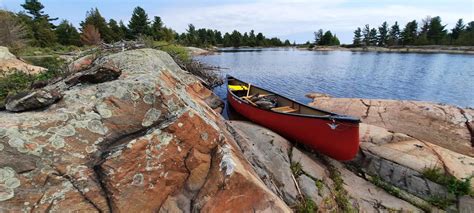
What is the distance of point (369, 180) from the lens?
6.40 m

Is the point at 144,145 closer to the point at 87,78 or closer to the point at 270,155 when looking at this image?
the point at 87,78

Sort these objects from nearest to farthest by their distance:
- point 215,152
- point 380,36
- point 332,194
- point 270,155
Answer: point 215,152, point 332,194, point 270,155, point 380,36

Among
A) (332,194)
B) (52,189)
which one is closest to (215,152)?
(52,189)

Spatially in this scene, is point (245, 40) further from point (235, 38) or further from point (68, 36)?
point (68, 36)

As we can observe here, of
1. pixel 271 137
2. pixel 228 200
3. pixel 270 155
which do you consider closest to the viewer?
pixel 228 200

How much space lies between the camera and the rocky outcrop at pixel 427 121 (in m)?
8.07

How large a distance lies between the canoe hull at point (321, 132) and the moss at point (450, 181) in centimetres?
166

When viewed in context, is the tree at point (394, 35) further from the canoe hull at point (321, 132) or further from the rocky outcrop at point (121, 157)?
the rocky outcrop at point (121, 157)

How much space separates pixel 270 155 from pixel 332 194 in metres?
1.57

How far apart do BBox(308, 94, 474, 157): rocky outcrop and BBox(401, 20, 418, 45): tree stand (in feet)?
263

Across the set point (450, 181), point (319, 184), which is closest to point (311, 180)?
point (319, 184)

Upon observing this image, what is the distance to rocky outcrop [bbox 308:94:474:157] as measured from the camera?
807cm

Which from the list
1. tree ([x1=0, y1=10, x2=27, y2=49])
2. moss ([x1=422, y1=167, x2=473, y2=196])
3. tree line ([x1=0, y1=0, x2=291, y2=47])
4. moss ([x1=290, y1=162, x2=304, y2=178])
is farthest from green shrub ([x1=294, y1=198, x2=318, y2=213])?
tree ([x1=0, y1=10, x2=27, y2=49])

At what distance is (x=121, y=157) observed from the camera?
264 centimetres
